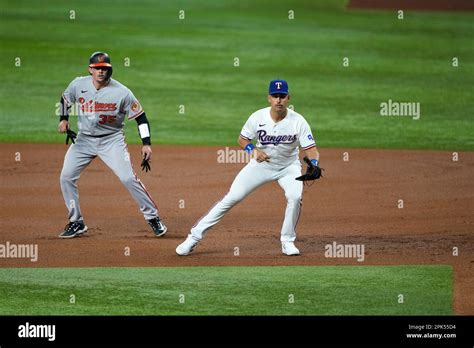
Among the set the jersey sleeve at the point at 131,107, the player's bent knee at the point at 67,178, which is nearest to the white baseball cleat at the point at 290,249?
the jersey sleeve at the point at 131,107

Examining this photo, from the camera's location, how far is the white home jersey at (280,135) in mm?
13258

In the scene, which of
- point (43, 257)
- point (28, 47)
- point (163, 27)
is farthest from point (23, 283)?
point (163, 27)

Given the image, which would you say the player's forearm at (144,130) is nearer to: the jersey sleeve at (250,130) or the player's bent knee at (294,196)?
the jersey sleeve at (250,130)

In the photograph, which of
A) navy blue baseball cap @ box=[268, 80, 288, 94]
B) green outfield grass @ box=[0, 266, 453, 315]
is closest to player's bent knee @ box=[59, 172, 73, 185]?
green outfield grass @ box=[0, 266, 453, 315]

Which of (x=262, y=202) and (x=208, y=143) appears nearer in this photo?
(x=262, y=202)

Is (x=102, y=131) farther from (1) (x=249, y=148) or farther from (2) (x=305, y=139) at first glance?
(2) (x=305, y=139)

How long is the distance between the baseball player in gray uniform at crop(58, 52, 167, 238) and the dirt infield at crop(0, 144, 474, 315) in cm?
49

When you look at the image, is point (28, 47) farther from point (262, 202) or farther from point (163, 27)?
point (262, 202)

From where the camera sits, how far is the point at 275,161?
13.4 meters

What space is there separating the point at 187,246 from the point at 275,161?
137cm

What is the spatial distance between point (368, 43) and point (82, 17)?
8161 millimetres

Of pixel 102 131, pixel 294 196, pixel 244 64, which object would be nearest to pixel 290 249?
pixel 294 196
